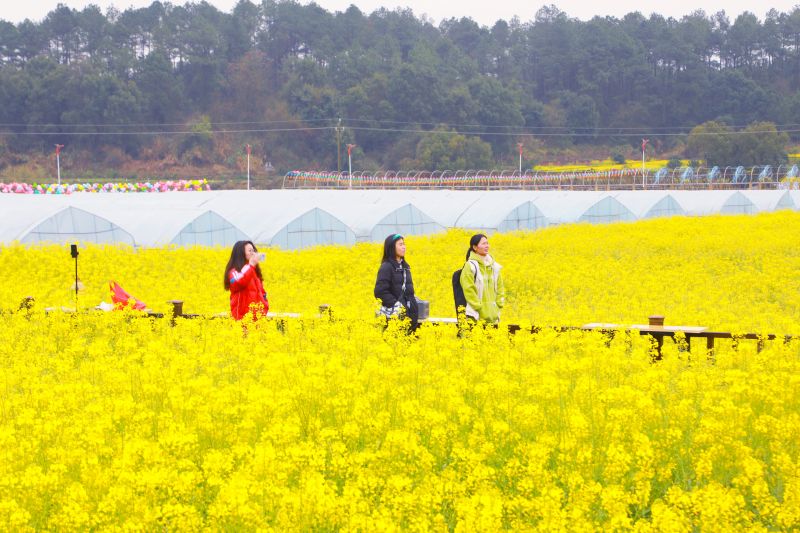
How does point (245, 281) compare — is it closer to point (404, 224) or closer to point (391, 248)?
point (391, 248)

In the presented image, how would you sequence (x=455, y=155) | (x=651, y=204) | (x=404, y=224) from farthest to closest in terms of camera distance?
(x=455, y=155)
(x=651, y=204)
(x=404, y=224)

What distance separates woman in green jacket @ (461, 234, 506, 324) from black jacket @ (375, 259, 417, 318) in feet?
1.73

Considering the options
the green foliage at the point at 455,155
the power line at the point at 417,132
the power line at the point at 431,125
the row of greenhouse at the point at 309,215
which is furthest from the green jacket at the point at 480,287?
the power line at the point at 431,125

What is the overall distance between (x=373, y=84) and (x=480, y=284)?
2855 inches

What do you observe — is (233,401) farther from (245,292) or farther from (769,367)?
(769,367)

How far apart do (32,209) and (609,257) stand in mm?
12868

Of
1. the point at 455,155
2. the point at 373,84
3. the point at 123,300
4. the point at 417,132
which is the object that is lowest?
the point at 123,300

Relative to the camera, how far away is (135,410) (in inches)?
248

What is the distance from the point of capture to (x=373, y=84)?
79625 millimetres

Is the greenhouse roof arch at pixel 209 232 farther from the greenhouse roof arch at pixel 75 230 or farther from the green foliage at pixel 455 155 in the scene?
the green foliage at pixel 455 155

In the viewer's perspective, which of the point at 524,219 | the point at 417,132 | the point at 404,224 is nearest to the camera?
the point at 404,224

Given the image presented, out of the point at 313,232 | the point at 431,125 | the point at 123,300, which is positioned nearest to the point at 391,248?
the point at 123,300

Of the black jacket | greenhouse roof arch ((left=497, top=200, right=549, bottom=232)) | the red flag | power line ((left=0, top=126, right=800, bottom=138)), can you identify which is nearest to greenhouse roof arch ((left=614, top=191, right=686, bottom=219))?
greenhouse roof arch ((left=497, top=200, right=549, bottom=232))

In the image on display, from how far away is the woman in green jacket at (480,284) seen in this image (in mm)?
8711
